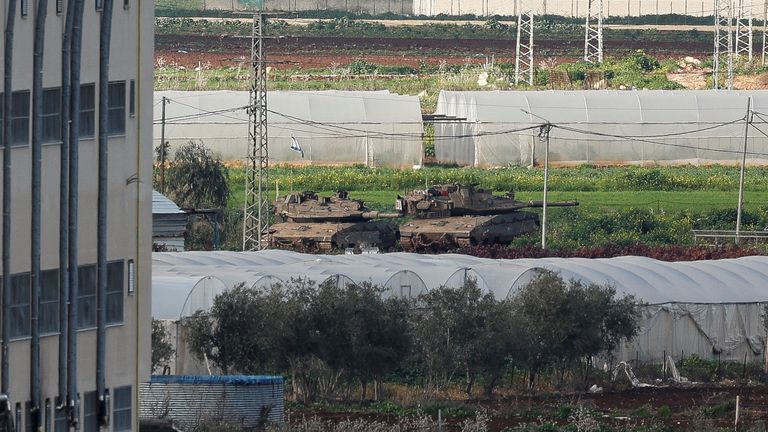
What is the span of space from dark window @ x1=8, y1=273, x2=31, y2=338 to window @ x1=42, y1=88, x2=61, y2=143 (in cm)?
136

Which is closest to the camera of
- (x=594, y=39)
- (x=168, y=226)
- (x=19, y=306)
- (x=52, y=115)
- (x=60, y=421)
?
(x=19, y=306)

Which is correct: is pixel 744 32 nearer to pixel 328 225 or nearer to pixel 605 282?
pixel 328 225

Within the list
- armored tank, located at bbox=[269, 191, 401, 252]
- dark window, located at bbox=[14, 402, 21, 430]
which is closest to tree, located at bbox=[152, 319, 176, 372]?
dark window, located at bbox=[14, 402, 21, 430]

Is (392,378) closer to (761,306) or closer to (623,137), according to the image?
(761,306)

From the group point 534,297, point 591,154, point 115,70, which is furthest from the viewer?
point 591,154

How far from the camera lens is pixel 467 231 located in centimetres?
4788

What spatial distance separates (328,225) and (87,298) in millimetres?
29855

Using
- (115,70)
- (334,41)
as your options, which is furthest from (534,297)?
(334,41)

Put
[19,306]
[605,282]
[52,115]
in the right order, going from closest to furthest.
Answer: [19,306]
[52,115]
[605,282]

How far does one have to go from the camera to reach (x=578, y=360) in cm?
3106

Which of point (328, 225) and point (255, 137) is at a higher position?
point (255, 137)

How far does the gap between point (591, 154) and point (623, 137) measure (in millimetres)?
1551

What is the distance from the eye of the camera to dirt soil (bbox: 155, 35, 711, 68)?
97.4 metres

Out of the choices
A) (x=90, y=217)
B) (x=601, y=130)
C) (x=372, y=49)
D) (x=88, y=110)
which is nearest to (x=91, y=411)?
(x=90, y=217)
